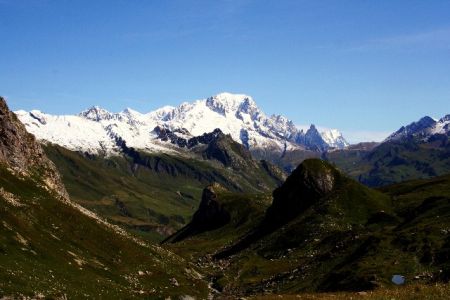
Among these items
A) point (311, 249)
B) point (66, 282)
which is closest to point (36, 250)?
point (66, 282)

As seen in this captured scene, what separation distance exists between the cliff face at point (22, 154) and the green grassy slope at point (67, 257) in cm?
698

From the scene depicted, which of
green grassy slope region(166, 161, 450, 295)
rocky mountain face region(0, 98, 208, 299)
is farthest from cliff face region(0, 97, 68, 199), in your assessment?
green grassy slope region(166, 161, 450, 295)

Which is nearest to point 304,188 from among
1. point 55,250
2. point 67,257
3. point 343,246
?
point 343,246

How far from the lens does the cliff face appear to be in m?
104

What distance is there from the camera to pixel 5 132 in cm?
10788

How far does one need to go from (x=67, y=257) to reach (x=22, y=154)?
43.1 m

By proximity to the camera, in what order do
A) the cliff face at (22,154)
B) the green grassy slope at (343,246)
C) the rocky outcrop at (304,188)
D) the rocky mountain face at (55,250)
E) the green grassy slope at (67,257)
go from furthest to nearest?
the rocky outcrop at (304,188), the cliff face at (22,154), the green grassy slope at (343,246), the rocky mountain face at (55,250), the green grassy slope at (67,257)

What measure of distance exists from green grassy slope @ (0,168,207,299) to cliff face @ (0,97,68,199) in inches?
275

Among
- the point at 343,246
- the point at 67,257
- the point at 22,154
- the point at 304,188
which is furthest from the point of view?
the point at 304,188

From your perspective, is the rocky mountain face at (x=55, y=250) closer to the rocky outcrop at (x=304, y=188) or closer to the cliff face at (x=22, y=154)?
the cliff face at (x=22, y=154)

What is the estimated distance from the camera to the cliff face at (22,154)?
10438 cm

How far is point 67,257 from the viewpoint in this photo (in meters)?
74.1

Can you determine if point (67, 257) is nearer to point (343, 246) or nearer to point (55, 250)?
point (55, 250)

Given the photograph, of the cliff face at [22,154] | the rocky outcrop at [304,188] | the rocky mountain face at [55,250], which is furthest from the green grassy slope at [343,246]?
the cliff face at [22,154]
